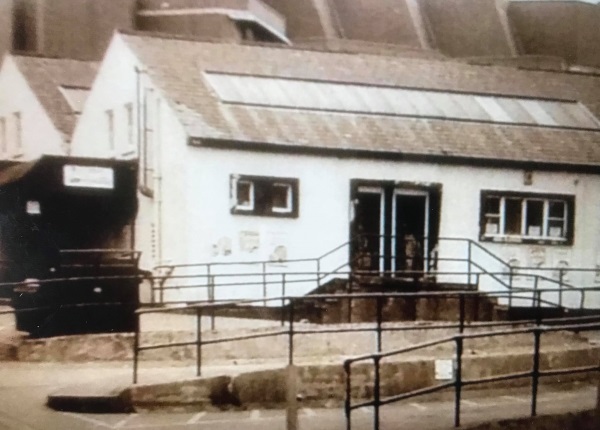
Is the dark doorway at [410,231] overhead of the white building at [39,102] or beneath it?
beneath

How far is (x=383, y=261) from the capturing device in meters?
4.78

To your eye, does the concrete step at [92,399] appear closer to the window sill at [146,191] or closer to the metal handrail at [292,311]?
the metal handrail at [292,311]

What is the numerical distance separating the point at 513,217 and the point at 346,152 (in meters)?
0.88

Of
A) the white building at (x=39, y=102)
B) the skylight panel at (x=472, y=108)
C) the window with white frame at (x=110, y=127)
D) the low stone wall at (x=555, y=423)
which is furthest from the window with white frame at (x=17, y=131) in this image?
the low stone wall at (x=555, y=423)

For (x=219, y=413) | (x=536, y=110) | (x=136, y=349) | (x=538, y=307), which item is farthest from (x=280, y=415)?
(x=536, y=110)

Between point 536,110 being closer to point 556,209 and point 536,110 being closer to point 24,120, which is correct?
point 556,209

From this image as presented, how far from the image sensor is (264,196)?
12.9 ft

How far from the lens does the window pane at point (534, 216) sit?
416 cm

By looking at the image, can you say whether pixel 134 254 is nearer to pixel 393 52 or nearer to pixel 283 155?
pixel 283 155

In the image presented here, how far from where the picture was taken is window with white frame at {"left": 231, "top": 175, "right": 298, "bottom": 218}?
3.90 metres

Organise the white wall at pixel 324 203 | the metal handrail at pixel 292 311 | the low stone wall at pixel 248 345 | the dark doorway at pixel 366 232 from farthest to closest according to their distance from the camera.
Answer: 1. the dark doorway at pixel 366 232
2. the low stone wall at pixel 248 345
3. the metal handrail at pixel 292 311
4. the white wall at pixel 324 203

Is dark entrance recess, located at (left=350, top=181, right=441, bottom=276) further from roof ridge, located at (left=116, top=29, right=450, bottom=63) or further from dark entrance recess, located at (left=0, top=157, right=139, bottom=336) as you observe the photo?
dark entrance recess, located at (left=0, top=157, right=139, bottom=336)

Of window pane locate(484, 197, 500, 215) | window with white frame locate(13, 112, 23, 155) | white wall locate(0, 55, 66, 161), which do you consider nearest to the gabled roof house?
window pane locate(484, 197, 500, 215)

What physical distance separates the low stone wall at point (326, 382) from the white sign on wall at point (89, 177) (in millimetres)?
981
